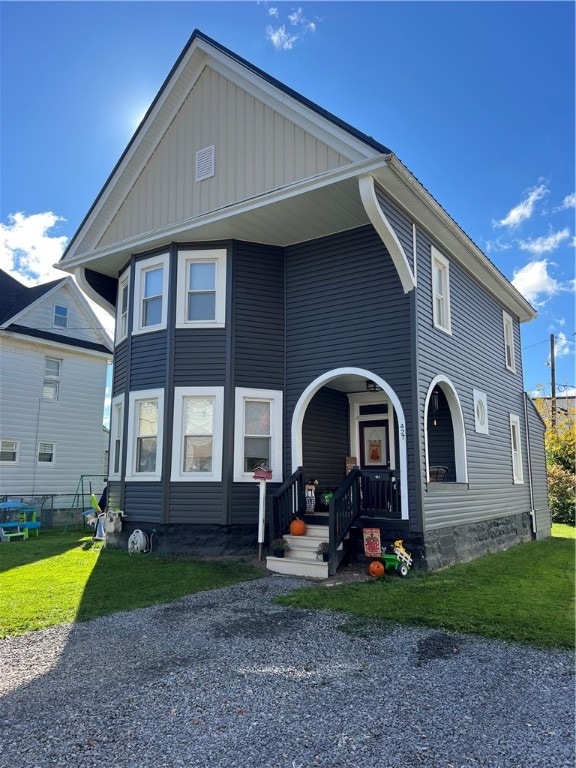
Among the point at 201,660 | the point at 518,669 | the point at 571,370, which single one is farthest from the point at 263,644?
the point at 571,370

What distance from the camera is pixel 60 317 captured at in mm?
19578

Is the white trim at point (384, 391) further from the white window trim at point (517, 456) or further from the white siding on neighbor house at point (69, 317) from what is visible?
the white siding on neighbor house at point (69, 317)

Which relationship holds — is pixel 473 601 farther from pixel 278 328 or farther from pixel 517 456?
pixel 517 456

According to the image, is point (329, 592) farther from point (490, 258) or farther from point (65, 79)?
point (65, 79)

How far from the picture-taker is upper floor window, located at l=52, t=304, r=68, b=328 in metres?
19.4

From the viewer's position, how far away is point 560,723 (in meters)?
3.52

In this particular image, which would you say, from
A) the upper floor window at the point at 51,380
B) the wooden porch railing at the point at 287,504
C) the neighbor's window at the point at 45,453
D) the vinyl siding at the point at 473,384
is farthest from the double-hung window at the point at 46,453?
the vinyl siding at the point at 473,384

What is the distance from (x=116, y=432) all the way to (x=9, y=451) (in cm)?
796

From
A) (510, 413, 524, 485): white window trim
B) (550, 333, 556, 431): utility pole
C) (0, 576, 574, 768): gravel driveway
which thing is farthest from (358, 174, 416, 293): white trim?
(550, 333, 556, 431): utility pole

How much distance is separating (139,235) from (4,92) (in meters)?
6.24

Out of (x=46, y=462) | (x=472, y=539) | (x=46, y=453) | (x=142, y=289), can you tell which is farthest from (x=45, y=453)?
(x=472, y=539)

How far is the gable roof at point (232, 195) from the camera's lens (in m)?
8.73

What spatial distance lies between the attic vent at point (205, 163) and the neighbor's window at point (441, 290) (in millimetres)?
4732

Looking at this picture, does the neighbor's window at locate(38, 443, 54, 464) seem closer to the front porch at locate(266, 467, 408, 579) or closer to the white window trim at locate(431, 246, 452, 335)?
the front porch at locate(266, 467, 408, 579)
